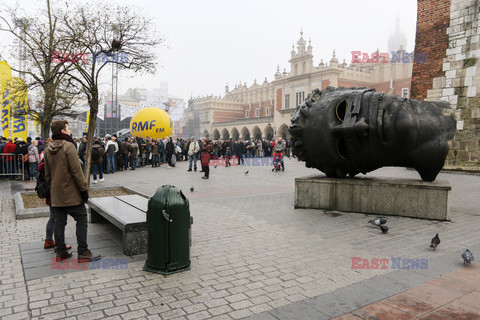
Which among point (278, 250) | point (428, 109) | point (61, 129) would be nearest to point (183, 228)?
point (278, 250)

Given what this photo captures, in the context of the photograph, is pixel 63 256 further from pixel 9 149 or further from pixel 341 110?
pixel 9 149

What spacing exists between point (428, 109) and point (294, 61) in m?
49.5

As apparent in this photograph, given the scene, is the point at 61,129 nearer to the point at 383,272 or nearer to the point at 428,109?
the point at 383,272

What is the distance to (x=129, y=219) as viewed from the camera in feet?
15.3

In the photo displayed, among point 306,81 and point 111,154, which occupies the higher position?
point 306,81

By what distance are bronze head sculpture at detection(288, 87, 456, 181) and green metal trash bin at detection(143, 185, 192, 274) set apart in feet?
12.7

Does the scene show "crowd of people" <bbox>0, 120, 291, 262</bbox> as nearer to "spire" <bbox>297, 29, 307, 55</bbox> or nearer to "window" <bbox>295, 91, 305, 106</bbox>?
"window" <bbox>295, 91, 305, 106</bbox>

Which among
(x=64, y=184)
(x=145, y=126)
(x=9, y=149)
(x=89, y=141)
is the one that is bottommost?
(x=64, y=184)

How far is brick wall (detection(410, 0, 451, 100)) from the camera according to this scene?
1428cm

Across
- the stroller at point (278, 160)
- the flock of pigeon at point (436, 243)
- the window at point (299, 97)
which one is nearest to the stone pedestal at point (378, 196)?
the flock of pigeon at point (436, 243)

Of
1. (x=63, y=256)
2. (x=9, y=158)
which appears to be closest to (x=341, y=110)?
(x=63, y=256)

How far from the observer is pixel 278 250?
4770mm

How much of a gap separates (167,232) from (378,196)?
15.6 feet

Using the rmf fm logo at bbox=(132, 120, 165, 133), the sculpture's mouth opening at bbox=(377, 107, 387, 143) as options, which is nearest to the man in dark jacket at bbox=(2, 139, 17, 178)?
the rmf fm logo at bbox=(132, 120, 165, 133)
